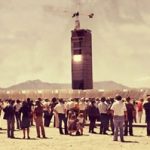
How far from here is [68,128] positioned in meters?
24.0

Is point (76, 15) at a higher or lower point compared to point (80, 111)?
higher

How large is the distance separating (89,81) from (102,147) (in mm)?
96134

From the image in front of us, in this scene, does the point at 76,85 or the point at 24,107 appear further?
the point at 76,85

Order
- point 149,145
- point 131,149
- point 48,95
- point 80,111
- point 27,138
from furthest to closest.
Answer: point 48,95
point 80,111
point 27,138
point 149,145
point 131,149

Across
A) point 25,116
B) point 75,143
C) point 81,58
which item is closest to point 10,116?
point 25,116

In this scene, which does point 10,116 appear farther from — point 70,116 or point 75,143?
point 75,143

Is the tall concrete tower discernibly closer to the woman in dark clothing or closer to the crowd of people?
the crowd of people

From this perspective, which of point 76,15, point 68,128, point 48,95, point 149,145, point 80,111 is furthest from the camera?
point 76,15

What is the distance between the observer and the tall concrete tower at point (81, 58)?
111194mm

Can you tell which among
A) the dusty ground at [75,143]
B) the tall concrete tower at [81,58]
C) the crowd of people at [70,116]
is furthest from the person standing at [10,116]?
the tall concrete tower at [81,58]

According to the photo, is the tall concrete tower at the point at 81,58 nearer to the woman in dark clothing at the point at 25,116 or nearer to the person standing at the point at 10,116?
the person standing at the point at 10,116

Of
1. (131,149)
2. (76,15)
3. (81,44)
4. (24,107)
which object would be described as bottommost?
(131,149)

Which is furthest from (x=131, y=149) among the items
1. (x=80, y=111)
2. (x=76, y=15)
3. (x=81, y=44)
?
(x=76, y=15)

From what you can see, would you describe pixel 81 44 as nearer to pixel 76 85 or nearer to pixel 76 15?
pixel 76 85
